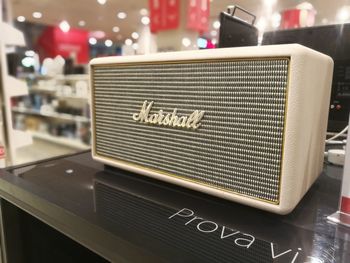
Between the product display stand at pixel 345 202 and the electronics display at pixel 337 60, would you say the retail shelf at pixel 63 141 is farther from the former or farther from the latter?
the product display stand at pixel 345 202

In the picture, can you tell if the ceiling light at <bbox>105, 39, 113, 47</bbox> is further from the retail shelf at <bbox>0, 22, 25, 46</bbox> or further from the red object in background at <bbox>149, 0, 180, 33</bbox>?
the retail shelf at <bbox>0, 22, 25, 46</bbox>

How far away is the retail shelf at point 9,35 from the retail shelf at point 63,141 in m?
2.46

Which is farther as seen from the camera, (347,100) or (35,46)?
(35,46)

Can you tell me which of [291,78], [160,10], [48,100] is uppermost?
[160,10]

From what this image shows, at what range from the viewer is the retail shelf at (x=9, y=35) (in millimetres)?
1023

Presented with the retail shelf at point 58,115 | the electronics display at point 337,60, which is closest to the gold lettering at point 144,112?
the electronics display at point 337,60

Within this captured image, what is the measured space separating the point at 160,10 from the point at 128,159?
10.7 feet

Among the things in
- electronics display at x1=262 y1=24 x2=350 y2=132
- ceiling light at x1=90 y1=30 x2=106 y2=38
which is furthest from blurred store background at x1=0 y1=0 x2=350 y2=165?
ceiling light at x1=90 y1=30 x2=106 y2=38

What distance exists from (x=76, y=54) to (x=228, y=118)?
7157mm

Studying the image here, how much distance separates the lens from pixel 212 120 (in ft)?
1.53

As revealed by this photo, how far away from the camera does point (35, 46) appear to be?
8250 mm

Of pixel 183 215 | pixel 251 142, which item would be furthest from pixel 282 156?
pixel 183 215

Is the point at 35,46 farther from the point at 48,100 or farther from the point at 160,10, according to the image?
the point at 160,10

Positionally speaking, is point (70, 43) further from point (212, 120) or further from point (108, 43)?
point (212, 120)
